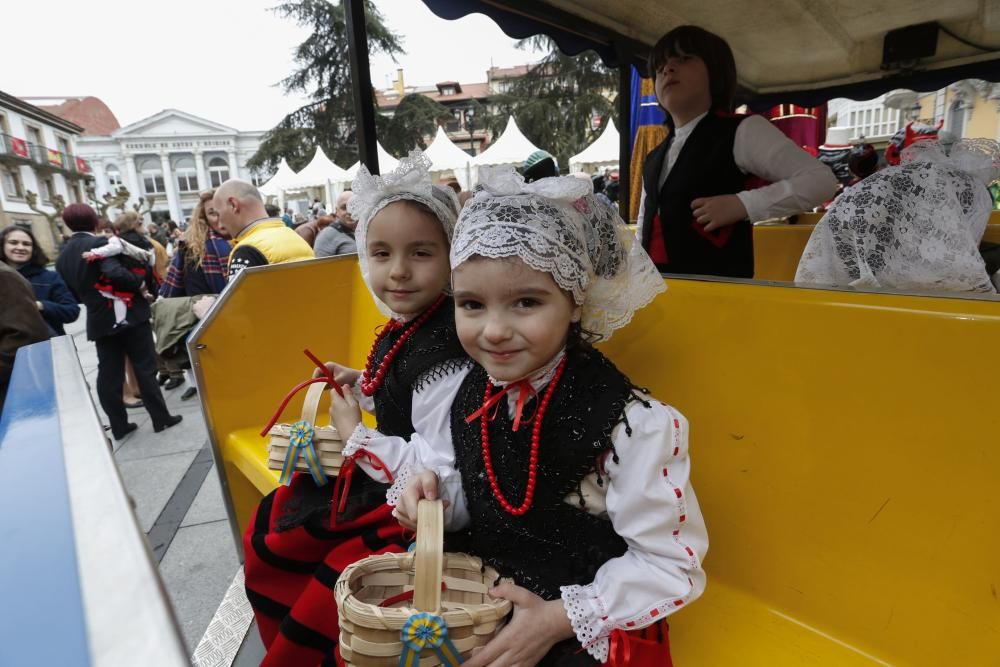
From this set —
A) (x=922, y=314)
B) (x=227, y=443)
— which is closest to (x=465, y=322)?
(x=922, y=314)

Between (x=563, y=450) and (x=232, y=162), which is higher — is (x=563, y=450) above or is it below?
below

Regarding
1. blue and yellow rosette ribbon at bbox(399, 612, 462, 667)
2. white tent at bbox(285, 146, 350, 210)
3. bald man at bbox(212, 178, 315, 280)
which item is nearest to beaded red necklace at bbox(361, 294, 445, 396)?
blue and yellow rosette ribbon at bbox(399, 612, 462, 667)

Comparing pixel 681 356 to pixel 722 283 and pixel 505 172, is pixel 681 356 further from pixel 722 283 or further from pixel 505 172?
pixel 505 172

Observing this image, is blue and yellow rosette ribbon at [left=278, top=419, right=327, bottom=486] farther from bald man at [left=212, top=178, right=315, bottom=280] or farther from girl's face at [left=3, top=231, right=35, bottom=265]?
girl's face at [left=3, top=231, right=35, bottom=265]

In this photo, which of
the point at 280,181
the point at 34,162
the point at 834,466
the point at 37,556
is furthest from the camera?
the point at 34,162

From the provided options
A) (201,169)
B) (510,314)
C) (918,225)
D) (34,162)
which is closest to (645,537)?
(510,314)

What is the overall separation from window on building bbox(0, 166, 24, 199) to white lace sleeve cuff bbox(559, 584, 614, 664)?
40397mm

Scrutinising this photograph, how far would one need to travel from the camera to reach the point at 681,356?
1.65m

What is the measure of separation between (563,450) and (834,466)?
722mm

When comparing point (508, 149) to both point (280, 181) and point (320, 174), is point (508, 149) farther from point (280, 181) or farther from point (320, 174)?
point (280, 181)

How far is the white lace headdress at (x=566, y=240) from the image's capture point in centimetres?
114

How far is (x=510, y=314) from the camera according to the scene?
46.2 inches

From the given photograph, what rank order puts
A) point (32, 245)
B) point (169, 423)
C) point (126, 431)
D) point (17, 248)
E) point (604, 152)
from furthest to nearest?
point (604, 152) < point (169, 423) < point (126, 431) < point (32, 245) < point (17, 248)

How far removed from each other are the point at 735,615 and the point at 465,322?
110 centimetres
